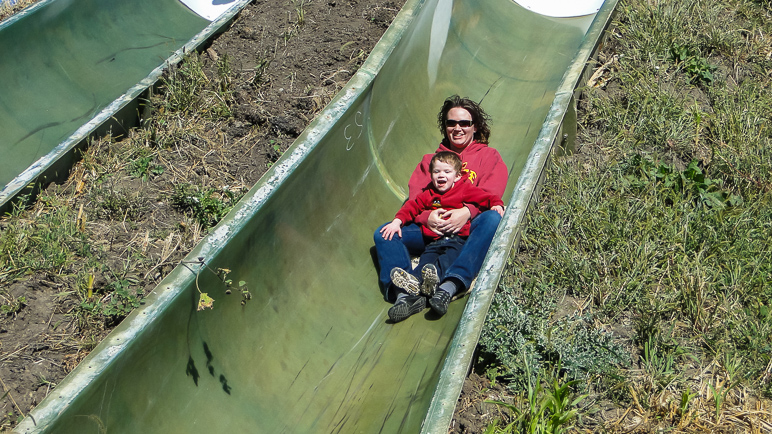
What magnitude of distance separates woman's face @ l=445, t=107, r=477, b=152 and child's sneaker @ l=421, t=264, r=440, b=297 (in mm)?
1114

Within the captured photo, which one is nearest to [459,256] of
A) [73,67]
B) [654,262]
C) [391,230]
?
[391,230]

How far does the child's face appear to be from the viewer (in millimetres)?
3697

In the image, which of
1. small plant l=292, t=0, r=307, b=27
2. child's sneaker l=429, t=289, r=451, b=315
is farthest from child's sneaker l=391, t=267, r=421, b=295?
small plant l=292, t=0, r=307, b=27

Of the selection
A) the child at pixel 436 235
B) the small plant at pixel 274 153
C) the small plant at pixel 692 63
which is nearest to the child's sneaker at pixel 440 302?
the child at pixel 436 235

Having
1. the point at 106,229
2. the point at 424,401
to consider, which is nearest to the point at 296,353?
the point at 424,401

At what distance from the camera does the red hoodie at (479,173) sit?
3.89 metres

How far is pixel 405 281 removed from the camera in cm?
342

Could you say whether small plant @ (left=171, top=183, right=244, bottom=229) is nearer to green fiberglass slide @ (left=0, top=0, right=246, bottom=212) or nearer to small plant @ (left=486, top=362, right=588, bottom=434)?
green fiberglass slide @ (left=0, top=0, right=246, bottom=212)

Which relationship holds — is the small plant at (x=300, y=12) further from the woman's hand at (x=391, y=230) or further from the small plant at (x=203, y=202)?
the woman's hand at (x=391, y=230)

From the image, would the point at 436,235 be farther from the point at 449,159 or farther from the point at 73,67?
the point at 73,67

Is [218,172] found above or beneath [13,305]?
beneath

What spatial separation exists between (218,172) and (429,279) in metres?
2.01

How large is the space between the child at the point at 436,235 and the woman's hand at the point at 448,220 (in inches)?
1.3

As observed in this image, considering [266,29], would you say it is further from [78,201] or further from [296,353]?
[296,353]
